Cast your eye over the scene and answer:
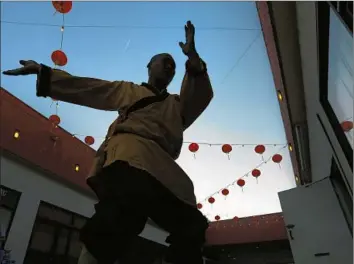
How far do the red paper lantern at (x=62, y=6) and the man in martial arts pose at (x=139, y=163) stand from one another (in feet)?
7.40

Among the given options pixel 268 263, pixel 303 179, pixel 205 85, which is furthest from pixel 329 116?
pixel 268 263

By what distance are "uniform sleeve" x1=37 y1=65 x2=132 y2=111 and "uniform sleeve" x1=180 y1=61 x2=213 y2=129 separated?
0.60ft

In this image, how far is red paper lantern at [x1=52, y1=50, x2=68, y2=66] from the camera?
3.12 m

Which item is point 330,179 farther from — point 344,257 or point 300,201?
point 344,257

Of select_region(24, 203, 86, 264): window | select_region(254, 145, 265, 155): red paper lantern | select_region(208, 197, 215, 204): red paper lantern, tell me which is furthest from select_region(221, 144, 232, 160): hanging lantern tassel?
select_region(24, 203, 86, 264): window

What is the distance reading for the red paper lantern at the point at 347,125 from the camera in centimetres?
150

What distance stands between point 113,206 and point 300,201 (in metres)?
2.52

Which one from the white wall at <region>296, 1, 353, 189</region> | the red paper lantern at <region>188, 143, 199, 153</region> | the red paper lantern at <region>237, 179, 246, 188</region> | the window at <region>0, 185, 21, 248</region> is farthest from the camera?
the red paper lantern at <region>237, 179, 246, 188</region>

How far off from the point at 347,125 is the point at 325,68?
502 mm

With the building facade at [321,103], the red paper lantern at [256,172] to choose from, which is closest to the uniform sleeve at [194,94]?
the building facade at [321,103]

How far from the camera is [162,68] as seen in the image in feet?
3.48

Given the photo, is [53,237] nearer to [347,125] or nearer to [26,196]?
[26,196]

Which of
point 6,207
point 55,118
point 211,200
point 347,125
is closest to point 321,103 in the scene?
point 347,125

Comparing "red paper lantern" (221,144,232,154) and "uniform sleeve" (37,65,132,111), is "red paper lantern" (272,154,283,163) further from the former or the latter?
"uniform sleeve" (37,65,132,111)
